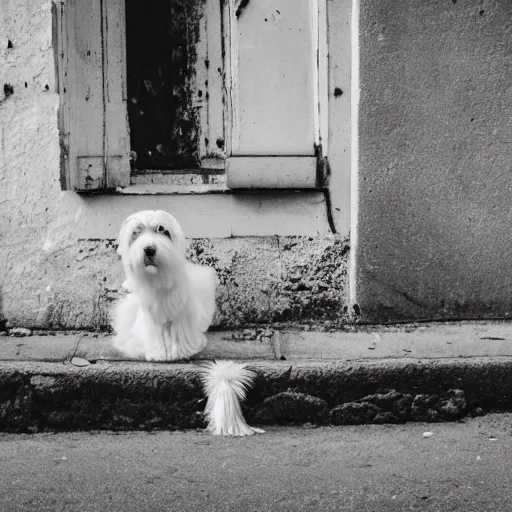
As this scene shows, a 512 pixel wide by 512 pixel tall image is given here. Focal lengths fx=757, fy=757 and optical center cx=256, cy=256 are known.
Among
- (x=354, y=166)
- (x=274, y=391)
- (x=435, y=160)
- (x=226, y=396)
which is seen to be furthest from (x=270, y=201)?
(x=226, y=396)

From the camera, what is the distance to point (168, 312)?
399cm

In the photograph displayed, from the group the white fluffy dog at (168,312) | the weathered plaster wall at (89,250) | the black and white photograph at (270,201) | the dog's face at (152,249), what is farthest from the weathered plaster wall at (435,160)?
the dog's face at (152,249)

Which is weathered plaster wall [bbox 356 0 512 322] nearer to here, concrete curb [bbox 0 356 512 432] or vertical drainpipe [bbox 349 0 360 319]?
vertical drainpipe [bbox 349 0 360 319]

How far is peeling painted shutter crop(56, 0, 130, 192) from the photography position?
469cm

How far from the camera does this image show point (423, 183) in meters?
4.55

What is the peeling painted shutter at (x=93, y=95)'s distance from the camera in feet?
15.4

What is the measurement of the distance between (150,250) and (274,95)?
1.52m

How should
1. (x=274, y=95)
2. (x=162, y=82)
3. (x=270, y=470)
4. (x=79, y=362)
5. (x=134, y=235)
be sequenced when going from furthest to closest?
(x=162, y=82) < (x=274, y=95) < (x=79, y=362) < (x=134, y=235) < (x=270, y=470)

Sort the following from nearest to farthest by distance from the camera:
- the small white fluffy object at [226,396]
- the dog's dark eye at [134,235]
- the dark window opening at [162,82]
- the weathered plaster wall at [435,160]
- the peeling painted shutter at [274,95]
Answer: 1. the small white fluffy object at [226,396]
2. the dog's dark eye at [134,235]
3. the weathered plaster wall at [435,160]
4. the peeling painted shutter at [274,95]
5. the dark window opening at [162,82]

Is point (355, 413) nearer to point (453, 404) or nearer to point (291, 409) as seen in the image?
point (291, 409)

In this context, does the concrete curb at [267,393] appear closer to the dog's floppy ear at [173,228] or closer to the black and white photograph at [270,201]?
the black and white photograph at [270,201]

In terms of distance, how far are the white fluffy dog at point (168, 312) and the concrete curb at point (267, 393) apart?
0.11m

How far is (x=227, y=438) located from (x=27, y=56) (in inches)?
104

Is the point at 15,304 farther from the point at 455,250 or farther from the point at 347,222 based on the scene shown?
the point at 455,250
